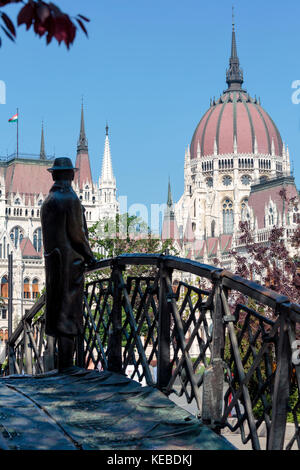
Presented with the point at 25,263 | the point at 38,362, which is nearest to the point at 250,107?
the point at 25,263

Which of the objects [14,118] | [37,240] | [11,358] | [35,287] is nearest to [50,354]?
[11,358]

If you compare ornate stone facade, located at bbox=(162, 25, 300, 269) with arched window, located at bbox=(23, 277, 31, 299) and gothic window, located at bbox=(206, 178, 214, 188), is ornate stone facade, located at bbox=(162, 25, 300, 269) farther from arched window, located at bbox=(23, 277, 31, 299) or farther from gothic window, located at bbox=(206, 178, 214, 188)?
arched window, located at bbox=(23, 277, 31, 299)

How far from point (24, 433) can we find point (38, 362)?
517 cm

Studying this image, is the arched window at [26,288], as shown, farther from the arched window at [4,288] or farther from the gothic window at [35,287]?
the arched window at [4,288]

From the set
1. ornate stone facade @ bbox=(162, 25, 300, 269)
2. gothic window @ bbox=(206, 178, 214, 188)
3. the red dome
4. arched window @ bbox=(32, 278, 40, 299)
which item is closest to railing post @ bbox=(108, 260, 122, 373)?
arched window @ bbox=(32, 278, 40, 299)

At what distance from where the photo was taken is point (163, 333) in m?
6.56

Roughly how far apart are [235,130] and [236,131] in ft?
0.79

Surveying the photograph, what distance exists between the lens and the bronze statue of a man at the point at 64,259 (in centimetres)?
750

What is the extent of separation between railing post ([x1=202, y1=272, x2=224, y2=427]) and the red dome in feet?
416

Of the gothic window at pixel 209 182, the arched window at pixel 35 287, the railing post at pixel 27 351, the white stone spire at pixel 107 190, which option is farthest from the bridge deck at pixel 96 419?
the gothic window at pixel 209 182

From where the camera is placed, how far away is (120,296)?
750 cm

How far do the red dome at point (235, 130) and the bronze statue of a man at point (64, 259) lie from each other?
124827 millimetres
